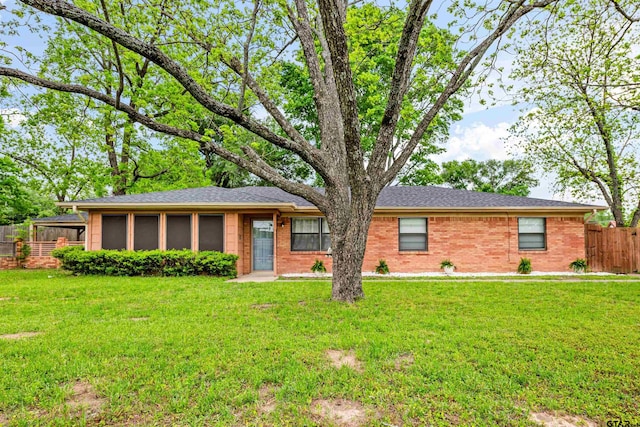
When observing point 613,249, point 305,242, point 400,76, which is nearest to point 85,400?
point 400,76

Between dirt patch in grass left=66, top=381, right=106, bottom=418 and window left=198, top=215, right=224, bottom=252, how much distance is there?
923 cm

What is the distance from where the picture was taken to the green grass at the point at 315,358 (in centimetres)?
280

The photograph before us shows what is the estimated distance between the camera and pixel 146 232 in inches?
493

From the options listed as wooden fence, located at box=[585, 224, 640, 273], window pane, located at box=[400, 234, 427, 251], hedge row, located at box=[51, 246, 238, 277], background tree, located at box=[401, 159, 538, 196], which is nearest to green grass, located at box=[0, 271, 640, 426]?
hedge row, located at box=[51, 246, 238, 277]

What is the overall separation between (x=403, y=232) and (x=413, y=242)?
0.54m

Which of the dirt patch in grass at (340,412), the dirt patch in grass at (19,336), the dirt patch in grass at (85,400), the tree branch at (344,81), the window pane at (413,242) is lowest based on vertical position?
the dirt patch in grass at (19,336)

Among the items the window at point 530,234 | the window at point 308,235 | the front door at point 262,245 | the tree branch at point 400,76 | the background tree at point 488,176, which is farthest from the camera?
the background tree at point 488,176

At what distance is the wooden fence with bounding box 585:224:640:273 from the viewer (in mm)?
12828

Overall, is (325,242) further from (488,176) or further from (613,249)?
(488,176)

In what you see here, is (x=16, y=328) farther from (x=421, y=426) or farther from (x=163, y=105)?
(x=163, y=105)

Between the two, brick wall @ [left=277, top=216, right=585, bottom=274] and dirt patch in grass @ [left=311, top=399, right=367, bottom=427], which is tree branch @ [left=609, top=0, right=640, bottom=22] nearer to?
brick wall @ [left=277, top=216, right=585, bottom=274]

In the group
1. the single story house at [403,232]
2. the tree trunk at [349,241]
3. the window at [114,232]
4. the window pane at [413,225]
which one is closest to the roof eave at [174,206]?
the single story house at [403,232]

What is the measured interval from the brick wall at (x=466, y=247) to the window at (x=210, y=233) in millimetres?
2191

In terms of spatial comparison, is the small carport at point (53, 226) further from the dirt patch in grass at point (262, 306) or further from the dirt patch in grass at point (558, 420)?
the dirt patch in grass at point (558, 420)
